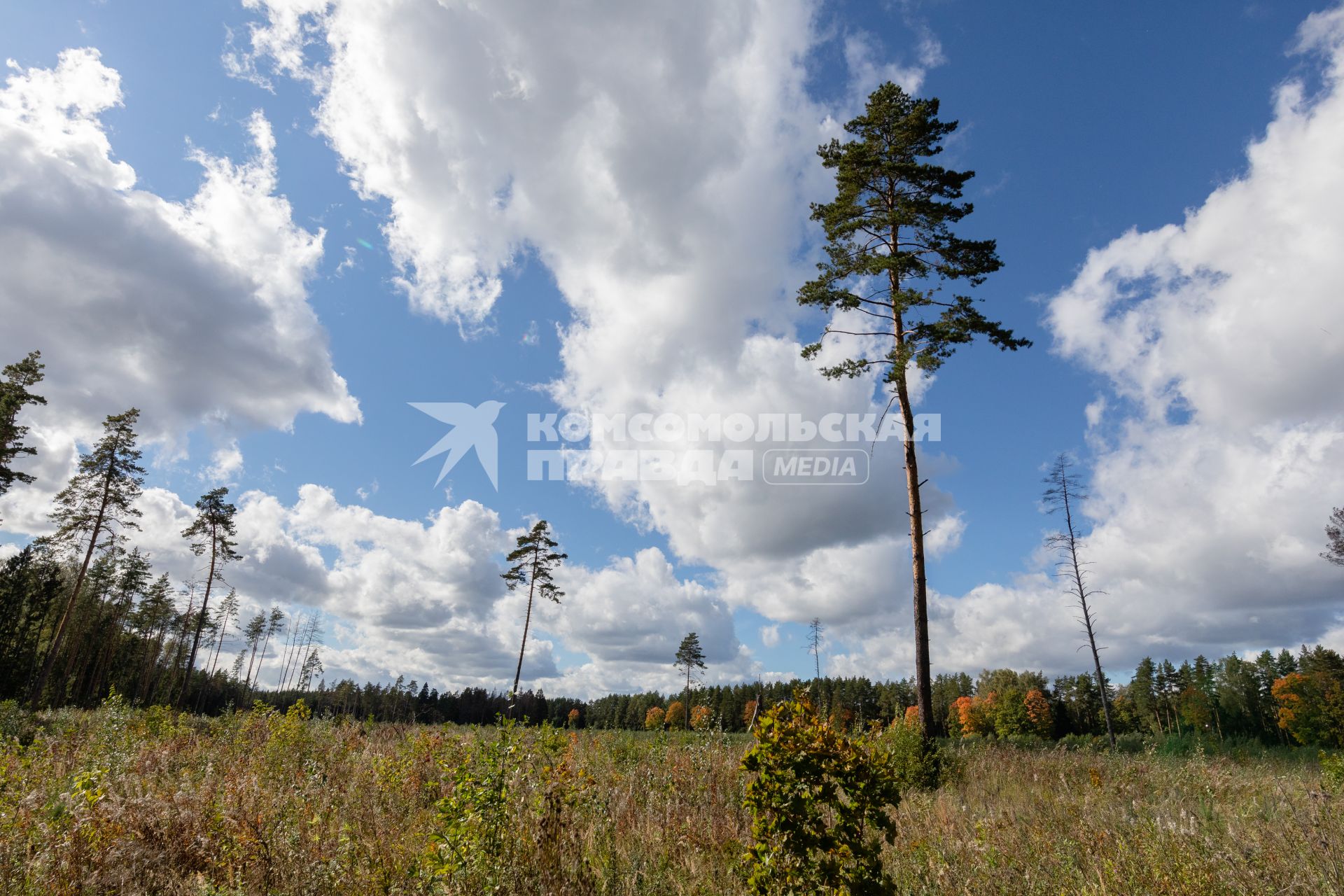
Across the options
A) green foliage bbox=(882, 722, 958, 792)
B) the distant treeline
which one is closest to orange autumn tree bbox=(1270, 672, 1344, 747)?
the distant treeline

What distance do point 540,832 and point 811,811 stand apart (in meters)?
1.91

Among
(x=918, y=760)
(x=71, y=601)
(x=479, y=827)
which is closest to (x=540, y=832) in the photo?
(x=479, y=827)

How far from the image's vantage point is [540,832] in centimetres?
418

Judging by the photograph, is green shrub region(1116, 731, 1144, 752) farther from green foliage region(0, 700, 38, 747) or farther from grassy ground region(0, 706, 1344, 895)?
green foliage region(0, 700, 38, 747)

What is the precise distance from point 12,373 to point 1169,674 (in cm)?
11668

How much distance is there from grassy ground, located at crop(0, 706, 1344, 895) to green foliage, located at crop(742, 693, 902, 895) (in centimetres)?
81

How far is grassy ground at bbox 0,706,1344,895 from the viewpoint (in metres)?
4.05

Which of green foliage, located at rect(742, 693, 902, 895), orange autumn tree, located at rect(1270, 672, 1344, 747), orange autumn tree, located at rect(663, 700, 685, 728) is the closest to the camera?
green foliage, located at rect(742, 693, 902, 895)

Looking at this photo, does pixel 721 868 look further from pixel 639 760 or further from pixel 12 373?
pixel 12 373

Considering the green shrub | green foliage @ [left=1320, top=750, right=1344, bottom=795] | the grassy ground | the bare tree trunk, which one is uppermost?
the bare tree trunk

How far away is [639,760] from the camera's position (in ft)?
29.7

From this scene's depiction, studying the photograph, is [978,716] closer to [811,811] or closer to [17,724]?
[17,724]

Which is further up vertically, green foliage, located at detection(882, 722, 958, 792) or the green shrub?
green foliage, located at detection(882, 722, 958, 792)

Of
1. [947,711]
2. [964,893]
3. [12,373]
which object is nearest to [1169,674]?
[947,711]
